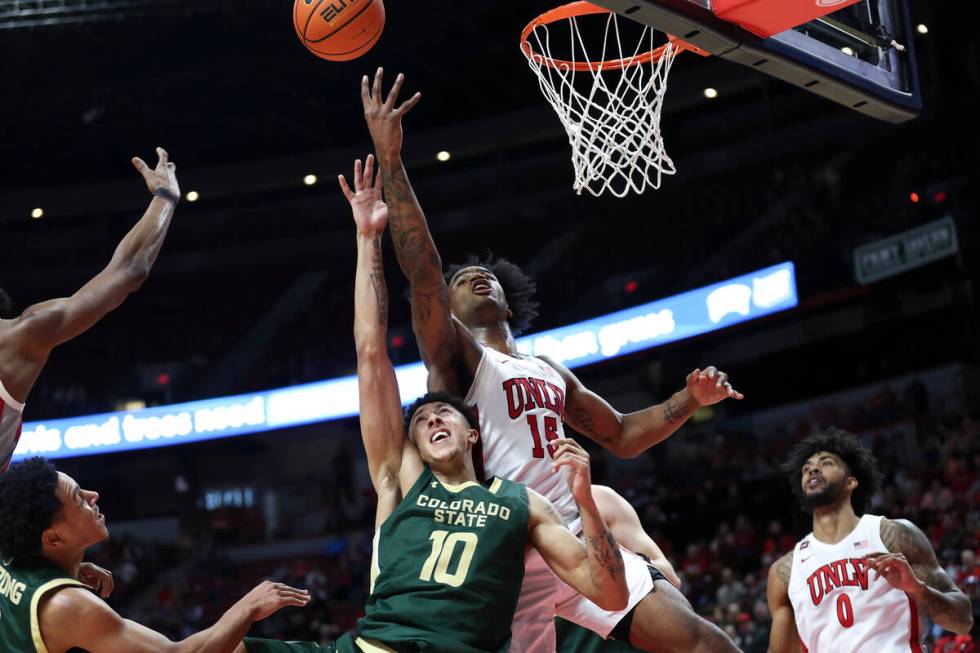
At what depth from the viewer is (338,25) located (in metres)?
5.24

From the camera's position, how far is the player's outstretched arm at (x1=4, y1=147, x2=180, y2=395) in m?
3.93

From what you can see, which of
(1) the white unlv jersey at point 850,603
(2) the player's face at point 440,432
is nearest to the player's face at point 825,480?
(1) the white unlv jersey at point 850,603

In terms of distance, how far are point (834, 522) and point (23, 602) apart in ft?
11.5

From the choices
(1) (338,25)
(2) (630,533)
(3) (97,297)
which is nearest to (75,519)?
(3) (97,297)

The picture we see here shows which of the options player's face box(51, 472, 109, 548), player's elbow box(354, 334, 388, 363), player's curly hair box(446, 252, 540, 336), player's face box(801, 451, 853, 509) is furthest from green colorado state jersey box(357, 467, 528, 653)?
player's face box(801, 451, 853, 509)

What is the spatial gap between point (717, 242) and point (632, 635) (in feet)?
43.2

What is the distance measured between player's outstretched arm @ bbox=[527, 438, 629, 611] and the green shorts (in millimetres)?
649

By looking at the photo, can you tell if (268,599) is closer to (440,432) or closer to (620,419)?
(440,432)

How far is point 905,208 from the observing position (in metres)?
14.4

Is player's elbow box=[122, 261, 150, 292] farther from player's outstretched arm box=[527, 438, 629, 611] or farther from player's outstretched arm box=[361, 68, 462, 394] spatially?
player's outstretched arm box=[527, 438, 629, 611]

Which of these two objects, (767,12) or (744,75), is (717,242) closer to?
(744,75)

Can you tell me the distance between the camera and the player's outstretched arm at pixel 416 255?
424 cm

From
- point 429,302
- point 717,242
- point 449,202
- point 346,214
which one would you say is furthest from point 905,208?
point 429,302

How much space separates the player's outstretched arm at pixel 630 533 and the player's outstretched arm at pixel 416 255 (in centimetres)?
74
